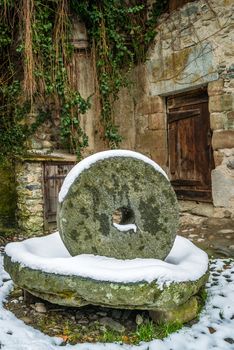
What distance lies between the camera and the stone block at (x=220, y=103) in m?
4.48

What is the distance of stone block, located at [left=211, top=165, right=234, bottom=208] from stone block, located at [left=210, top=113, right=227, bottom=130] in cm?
53

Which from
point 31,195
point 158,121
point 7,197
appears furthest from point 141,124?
point 7,197

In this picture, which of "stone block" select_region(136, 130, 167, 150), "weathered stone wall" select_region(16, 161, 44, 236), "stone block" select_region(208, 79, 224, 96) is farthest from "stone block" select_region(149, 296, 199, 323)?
"stone block" select_region(136, 130, 167, 150)

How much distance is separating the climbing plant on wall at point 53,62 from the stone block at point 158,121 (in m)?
0.65

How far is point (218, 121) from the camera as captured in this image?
14.9 feet

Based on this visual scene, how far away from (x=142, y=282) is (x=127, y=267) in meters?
0.16

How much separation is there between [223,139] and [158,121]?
1.23 metres

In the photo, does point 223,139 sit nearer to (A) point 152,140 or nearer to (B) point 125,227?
(A) point 152,140

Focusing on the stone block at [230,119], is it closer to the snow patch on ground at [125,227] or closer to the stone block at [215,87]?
the stone block at [215,87]

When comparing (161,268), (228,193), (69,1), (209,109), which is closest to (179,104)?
(209,109)

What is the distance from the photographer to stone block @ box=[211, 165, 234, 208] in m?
4.43

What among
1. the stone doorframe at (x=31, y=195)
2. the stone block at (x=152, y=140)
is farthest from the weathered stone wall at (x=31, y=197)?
the stone block at (x=152, y=140)

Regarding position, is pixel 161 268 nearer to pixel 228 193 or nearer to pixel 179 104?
pixel 228 193

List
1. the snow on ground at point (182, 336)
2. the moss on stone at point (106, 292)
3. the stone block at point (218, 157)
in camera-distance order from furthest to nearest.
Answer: the stone block at point (218, 157) → the moss on stone at point (106, 292) → the snow on ground at point (182, 336)
